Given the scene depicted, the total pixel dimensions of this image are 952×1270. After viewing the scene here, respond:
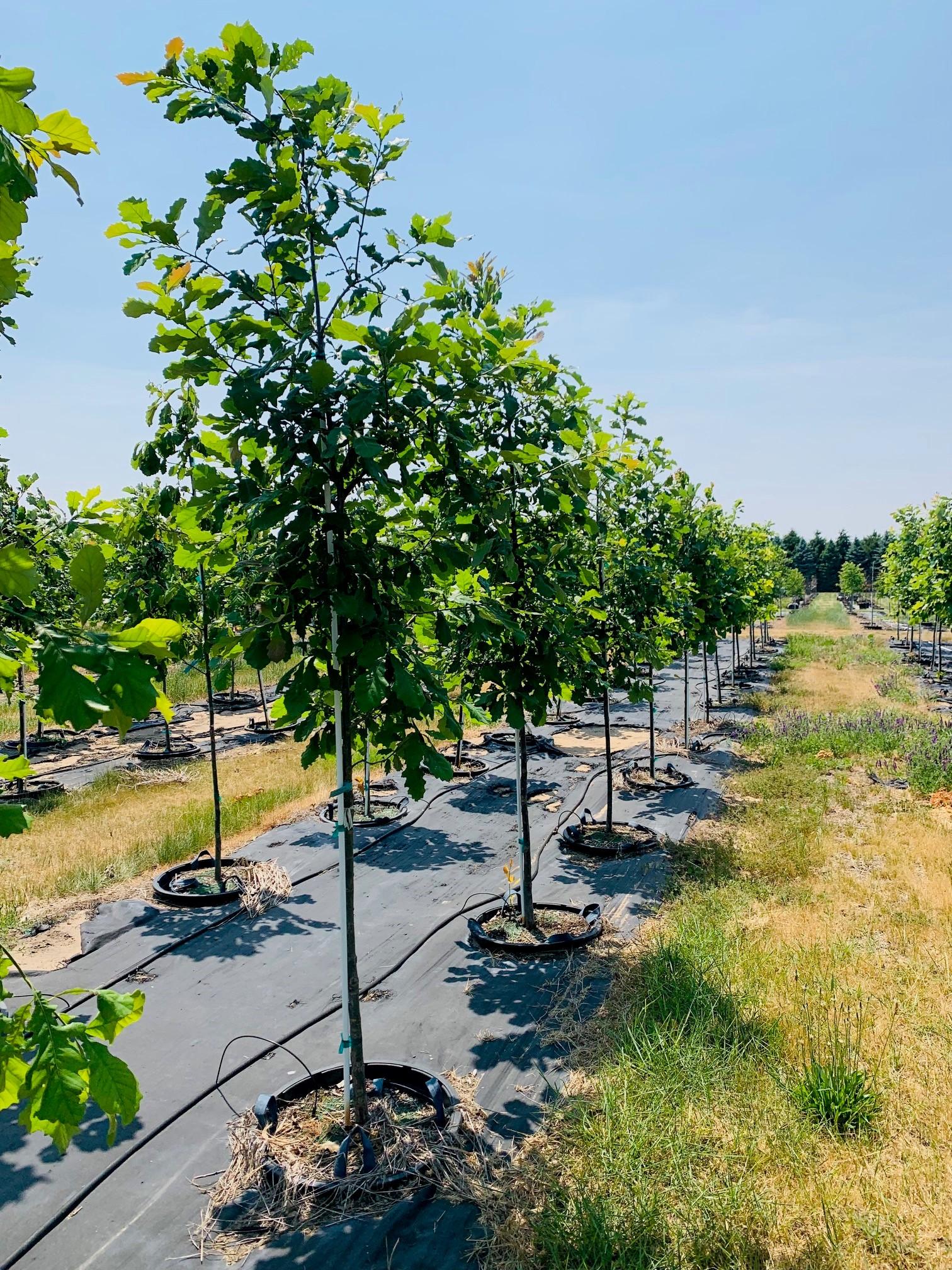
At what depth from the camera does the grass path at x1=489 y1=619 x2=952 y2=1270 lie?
2.99 metres

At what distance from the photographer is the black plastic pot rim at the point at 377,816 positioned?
8.70m

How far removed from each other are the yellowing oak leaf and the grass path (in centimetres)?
357

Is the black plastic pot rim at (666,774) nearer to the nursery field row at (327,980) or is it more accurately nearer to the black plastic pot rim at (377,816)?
the nursery field row at (327,980)

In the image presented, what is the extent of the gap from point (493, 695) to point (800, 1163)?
9.76ft

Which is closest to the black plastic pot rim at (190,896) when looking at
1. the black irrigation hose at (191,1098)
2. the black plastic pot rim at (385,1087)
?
the black irrigation hose at (191,1098)

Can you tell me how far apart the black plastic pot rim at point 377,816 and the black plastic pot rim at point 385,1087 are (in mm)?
4232

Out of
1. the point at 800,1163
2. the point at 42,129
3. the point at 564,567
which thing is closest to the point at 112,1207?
the point at 800,1163

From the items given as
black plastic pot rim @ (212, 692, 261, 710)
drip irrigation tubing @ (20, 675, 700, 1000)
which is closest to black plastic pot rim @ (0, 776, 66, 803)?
drip irrigation tubing @ (20, 675, 700, 1000)

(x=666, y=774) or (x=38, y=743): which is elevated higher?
(x=38, y=743)

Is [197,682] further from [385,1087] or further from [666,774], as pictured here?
[385,1087]

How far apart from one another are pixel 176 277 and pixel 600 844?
6348 millimetres

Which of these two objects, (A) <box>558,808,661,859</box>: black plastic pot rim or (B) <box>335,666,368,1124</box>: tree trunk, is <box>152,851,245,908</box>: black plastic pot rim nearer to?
(A) <box>558,808,661,859</box>: black plastic pot rim

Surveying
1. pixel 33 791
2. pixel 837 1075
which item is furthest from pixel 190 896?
pixel 33 791

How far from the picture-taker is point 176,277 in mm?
2768
